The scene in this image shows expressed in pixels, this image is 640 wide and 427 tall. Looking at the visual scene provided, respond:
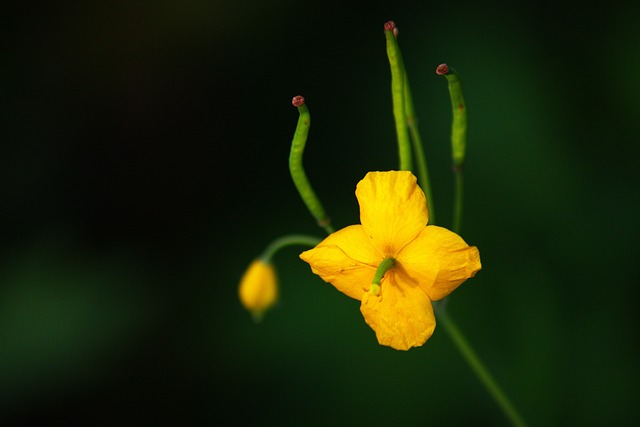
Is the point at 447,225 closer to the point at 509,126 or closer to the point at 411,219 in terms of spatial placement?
the point at 509,126

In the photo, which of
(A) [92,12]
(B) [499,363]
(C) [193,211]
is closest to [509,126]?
(B) [499,363]

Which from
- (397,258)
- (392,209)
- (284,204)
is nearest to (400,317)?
(397,258)

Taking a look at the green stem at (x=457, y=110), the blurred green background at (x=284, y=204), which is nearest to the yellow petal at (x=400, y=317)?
the green stem at (x=457, y=110)

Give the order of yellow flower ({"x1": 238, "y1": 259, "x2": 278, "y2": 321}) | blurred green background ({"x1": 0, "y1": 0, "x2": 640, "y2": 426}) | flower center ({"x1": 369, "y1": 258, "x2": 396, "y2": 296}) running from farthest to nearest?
blurred green background ({"x1": 0, "y1": 0, "x2": 640, "y2": 426}) < yellow flower ({"x1": 238, "y1": 259, "x2": 278, "y2": 321}) < flower center ({"x1": 369, "y1": 258, "x2": 396, "y2": 296})

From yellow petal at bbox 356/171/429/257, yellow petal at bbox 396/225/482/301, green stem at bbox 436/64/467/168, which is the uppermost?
green stem at bbox 436/64/467/168

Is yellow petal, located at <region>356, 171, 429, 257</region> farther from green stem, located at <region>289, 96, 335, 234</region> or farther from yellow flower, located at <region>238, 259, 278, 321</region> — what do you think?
yellow flower, located at <region>238, 259, 278, 321</region>

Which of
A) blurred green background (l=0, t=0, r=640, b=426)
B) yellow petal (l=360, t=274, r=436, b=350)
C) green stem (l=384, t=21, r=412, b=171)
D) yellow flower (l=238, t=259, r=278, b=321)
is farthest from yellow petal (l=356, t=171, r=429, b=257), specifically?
blurred green background (l=0, t=0, r=640, b=426)
